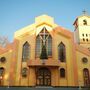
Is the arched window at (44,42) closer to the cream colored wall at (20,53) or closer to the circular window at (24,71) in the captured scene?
the cream colored wall at (20,53)

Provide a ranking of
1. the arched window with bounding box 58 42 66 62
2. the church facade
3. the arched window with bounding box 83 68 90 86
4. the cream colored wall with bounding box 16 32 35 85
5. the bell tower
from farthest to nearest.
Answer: the bell tower → the arched window with bounding box 58 42 66 62 → the arched window with bounding box 83 68 90 86 → the cream colored wall with bounding box 16 32 35 85 → the church facade

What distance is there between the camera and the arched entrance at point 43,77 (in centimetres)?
2350

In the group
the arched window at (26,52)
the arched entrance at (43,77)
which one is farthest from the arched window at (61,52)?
the arched window at (26,52)

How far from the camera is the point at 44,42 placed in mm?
25688

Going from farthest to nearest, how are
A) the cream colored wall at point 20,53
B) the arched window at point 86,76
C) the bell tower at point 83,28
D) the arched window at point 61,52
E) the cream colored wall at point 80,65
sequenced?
the bell tower at point 83,28 → the arched window at point 61,52 → the arched window at point 86,76 → the cream colored wall at point 80,65 → the cream colored wall at point 20,53

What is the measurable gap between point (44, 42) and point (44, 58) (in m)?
2.83

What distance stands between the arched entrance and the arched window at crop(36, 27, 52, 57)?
215 cm

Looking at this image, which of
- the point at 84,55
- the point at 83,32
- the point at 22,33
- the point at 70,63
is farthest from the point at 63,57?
the point at 83,32

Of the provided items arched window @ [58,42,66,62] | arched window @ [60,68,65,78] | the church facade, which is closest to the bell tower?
the church facade

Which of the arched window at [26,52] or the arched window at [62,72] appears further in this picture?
the arched window at [26,52]

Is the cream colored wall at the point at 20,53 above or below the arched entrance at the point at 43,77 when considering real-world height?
above

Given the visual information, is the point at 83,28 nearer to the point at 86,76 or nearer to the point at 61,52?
the point at 61,52

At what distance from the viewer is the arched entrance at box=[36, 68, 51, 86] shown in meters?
23.5

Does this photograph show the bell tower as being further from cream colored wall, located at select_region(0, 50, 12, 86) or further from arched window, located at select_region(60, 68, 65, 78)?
cream colored wall, located at select_region(0, 50, 12, 86)
